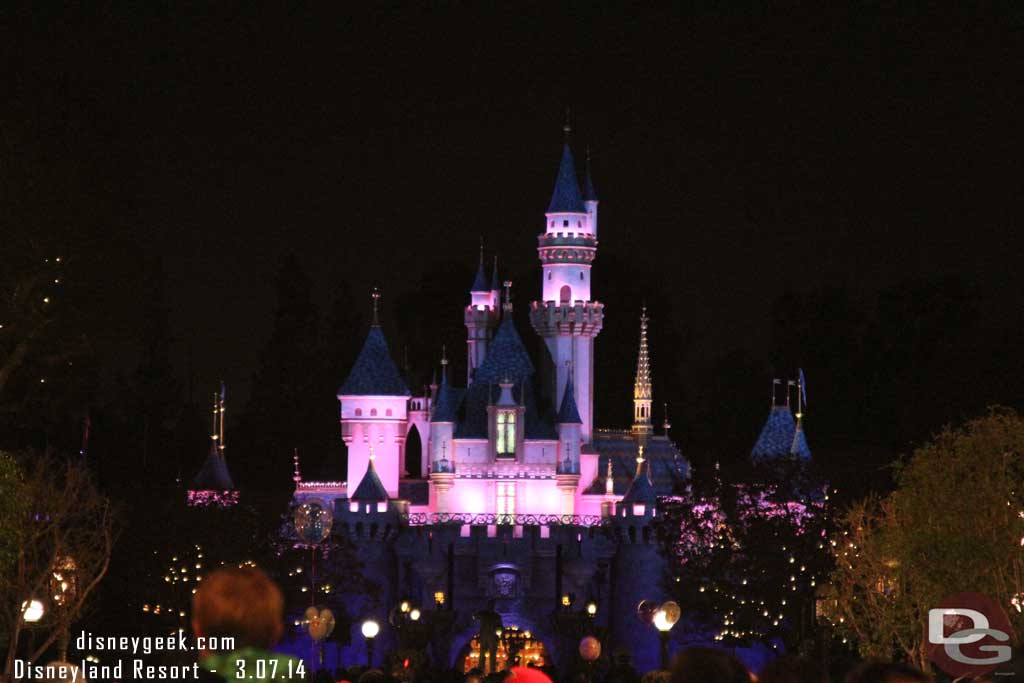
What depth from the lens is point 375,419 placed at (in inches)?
3191

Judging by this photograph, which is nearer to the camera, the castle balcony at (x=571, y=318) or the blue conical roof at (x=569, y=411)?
the blue conical roof at (x=569, y=411)

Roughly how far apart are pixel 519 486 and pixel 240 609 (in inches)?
2527


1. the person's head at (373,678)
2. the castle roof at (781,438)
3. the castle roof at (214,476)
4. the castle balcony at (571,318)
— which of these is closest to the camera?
the person's head at (373,678)

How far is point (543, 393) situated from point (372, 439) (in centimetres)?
639

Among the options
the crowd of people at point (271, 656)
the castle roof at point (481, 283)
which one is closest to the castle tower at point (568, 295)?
the castle roof at point (481, 283)

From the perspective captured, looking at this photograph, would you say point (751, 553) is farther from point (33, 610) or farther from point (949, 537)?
point (33, 610)

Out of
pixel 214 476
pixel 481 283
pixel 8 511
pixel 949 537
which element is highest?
pixel 481 283

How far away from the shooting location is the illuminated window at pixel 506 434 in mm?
79812

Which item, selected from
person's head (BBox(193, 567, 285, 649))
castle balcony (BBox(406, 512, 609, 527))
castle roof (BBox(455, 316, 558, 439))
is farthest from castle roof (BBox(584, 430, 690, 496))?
person's head (BBox(193, 567, 285, 649))

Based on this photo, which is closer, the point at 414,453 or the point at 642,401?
the point at 642,401

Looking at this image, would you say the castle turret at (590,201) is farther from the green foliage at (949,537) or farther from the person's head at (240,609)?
the person's head at (240,609)

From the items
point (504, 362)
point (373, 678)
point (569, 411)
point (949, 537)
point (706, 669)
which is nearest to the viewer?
point (706, 669)

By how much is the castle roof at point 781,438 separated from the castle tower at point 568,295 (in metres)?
6.14

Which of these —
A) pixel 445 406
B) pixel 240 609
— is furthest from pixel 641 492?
pixel 240 609
